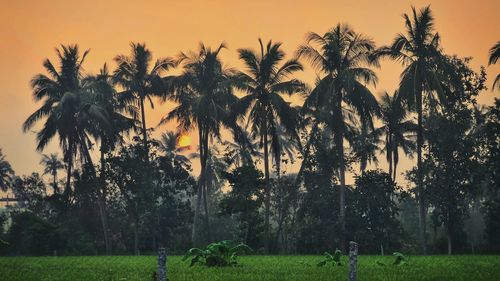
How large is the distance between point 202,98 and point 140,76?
8070 millimetres

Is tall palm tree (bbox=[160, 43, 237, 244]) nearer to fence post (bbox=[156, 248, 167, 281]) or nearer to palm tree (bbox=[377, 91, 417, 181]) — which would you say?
palm tree (bbox=[377, 91, 417, 181])

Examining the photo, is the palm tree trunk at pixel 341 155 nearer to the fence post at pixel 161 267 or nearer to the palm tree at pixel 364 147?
the palm tree at pixel 364 147

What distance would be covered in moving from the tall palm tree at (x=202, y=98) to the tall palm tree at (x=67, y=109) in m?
7.08

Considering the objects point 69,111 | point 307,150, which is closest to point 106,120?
point 69,111

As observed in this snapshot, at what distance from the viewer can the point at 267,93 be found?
52.6m

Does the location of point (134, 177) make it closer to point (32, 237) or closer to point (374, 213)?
point (32, 237)

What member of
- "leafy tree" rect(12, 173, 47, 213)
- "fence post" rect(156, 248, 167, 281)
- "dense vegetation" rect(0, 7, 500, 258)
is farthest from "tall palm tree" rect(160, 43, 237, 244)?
"fence post" rect(156, 248, 167, 281)

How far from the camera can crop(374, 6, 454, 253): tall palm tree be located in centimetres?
4984

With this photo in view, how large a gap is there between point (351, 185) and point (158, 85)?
2029cm

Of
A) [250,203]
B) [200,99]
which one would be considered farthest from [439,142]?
[200,99]

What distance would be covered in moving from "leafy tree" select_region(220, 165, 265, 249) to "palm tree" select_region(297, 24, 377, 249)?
24.3 feet

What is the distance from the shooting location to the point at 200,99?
2186 inches

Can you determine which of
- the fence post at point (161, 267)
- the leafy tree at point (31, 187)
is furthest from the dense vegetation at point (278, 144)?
the fence post at point (161, 267)

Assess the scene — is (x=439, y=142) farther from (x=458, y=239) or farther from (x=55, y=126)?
(x=55, y=126)
